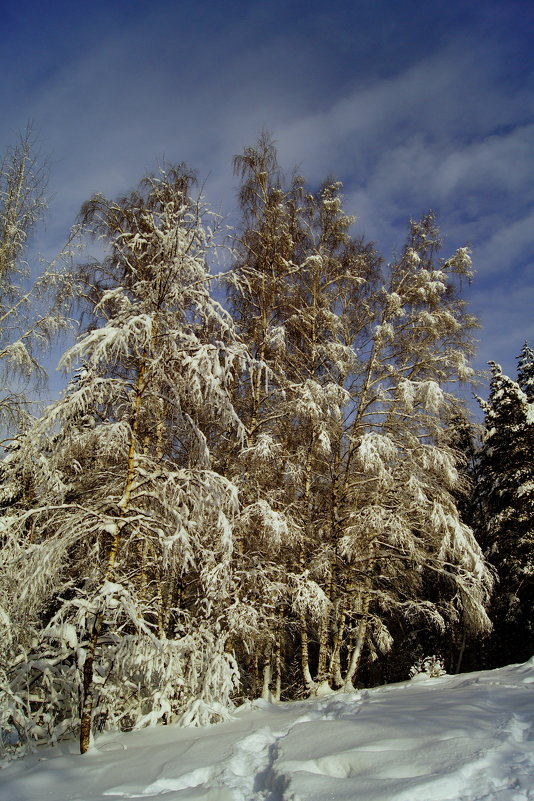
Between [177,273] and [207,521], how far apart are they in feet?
10.1

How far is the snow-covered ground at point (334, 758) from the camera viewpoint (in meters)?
2.92

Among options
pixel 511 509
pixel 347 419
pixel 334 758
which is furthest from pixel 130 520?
pixel 511 509

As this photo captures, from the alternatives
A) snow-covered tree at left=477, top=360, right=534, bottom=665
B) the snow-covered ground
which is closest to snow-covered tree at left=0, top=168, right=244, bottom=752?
the snow-covered ground

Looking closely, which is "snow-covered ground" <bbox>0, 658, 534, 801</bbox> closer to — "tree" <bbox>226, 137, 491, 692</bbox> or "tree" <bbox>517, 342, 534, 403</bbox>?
"tree" <bbox>226, 137, 491, 692</bbox>

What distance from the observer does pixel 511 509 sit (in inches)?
596

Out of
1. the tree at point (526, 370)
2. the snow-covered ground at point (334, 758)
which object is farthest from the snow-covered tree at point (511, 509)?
the snow-covered ground at point (334, 758)

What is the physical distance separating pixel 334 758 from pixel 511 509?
532 inches

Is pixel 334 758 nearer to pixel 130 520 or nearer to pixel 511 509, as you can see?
pixel 130 520

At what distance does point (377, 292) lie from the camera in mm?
12531

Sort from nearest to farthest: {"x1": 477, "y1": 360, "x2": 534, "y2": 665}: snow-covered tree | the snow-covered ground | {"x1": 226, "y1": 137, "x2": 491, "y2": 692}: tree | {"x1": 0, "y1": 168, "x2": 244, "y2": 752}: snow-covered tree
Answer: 1. the snow-covered ground
2. {"x1": 0, "y1": 168, "x2": 244, "y2": 752}: snow-covered tree
3. {"x1": 226, "y1": 137, "x2": 491, "y2": 692}: tree
4. {"x1": 477, "y1": 360, "x2": 534, "y2": 665}: snow-covered tree

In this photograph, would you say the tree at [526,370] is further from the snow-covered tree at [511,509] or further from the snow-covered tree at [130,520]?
the snow-covered tree at [130,520]

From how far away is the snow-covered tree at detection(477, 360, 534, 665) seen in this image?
14625mm

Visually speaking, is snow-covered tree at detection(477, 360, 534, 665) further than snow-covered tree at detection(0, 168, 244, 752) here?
Yes

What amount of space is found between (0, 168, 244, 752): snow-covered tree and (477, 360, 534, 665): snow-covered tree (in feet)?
33.7
